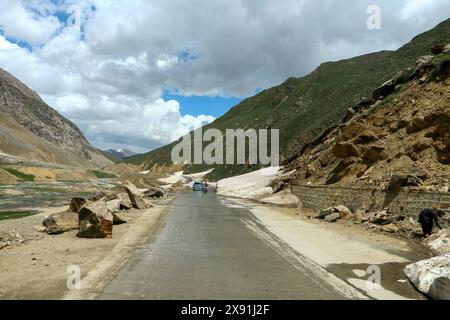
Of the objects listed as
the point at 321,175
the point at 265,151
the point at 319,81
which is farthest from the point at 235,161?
the point at 321,175

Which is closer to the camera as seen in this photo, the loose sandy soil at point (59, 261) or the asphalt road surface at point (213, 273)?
the asphalt road surface at point (213, 273)

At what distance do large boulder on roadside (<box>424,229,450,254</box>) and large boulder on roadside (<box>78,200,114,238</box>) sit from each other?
9.65 m

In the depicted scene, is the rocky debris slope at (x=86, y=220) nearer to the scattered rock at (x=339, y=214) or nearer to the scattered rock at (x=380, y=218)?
the scattered rock at (x=339, y=214)

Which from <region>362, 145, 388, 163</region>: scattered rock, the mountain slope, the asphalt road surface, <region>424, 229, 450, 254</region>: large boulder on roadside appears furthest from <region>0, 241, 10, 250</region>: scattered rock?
the mountain slope

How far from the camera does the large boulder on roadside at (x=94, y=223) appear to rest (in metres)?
15.6

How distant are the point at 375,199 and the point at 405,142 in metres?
6.09

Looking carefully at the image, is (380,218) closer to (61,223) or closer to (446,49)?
(61,223)

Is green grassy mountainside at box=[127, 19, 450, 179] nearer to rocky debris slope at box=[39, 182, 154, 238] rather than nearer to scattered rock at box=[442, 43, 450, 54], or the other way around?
scattered rock at box=[442, 43, 450, 54]

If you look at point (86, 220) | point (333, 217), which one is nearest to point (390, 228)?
point (333, 217)

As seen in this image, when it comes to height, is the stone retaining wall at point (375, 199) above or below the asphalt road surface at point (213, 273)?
above

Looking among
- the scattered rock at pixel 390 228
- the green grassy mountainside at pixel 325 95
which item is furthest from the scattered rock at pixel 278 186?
the scattered rock at pixel 390 228

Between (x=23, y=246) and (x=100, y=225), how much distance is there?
2.45 metres

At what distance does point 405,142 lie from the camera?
27.5 meters

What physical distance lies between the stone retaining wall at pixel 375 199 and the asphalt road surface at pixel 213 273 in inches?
251
